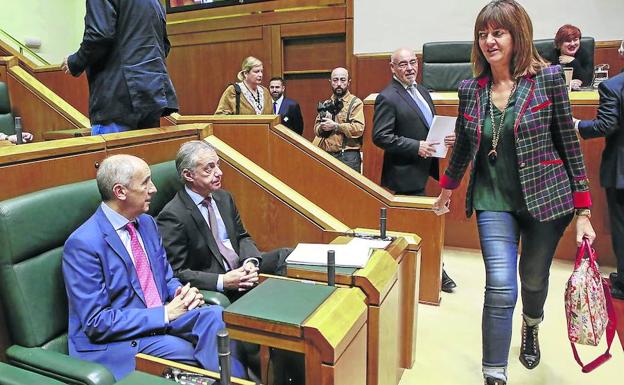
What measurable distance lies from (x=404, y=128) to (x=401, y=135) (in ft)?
0.13

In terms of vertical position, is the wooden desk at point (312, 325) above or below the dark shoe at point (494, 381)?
above

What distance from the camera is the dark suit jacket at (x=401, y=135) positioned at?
250 centimetres

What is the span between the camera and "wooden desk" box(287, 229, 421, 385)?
1343mm

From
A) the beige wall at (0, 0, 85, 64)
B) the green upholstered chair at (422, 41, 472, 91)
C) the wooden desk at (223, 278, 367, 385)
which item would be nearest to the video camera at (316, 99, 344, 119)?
the green upholstered chair at (422, 41, 472, 91)

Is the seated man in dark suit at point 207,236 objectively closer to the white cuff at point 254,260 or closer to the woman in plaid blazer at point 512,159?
the white cuff at point 254,260

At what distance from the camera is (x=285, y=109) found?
151 inches

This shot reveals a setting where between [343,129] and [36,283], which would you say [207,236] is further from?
[343,129]

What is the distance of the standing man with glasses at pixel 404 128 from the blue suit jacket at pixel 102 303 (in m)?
1.48

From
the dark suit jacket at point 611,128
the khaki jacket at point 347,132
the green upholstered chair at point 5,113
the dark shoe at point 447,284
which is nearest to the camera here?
the dark suit jacket at point 611,128

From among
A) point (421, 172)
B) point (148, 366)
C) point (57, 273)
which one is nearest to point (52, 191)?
point (57, 273)

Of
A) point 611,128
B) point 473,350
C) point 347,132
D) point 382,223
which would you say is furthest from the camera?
point 347,132

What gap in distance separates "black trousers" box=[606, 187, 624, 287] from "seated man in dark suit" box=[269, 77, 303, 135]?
216 centimetres

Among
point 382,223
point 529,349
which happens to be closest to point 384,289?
point 382,223

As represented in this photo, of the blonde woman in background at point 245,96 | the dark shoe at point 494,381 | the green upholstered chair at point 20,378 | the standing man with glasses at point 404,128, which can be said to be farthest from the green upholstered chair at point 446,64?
the green upholstered chair at point 20,378
